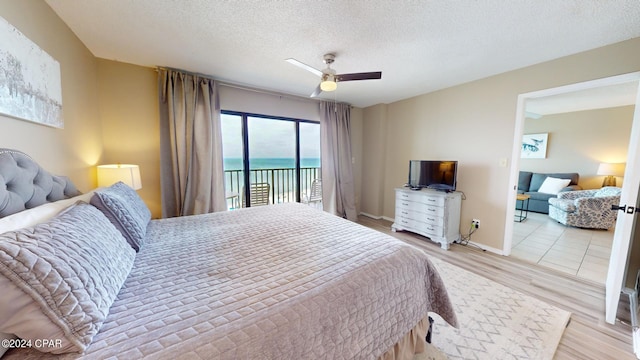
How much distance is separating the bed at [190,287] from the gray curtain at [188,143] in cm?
108

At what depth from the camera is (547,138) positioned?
5117mm

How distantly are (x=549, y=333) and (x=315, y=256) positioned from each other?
1.87 metres

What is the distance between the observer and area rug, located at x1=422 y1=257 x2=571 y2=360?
145cm

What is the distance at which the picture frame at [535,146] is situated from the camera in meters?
5.18

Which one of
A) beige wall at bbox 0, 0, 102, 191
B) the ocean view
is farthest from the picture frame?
beige wall at bbox 0, 0, 102, 191

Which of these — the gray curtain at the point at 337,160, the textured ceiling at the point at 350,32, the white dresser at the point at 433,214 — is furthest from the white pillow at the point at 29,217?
the white dresser at the point at 433,214

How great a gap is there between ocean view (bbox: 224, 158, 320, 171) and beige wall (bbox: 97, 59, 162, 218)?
0.98 metres

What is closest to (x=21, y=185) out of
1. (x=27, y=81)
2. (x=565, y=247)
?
(x=27, y=81)

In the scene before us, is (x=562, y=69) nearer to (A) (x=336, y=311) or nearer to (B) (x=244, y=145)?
(A) (x=336, y=311)

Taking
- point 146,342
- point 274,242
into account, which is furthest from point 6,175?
point 274,242

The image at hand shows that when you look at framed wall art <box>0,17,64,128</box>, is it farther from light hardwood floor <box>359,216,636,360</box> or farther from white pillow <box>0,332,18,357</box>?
light hardwood floor <box>359,216,636,360</box>

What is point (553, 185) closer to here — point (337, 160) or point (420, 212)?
point (420, 212)

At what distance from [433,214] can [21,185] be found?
3.80 m

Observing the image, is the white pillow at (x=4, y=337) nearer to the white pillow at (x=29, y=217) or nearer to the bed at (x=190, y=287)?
the bed at (x=190, y=287)
